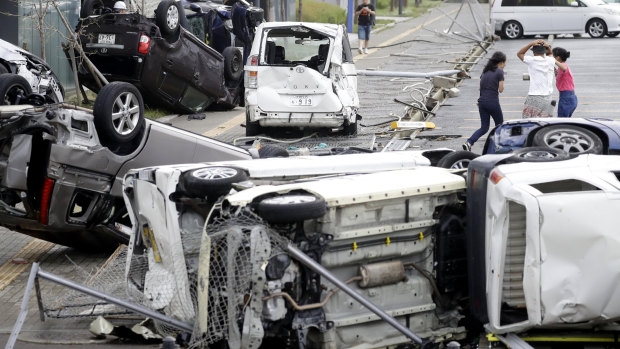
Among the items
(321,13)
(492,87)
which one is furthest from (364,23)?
(492,87)

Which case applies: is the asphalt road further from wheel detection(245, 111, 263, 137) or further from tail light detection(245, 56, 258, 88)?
tail light detection(245, 56, 258, 88)

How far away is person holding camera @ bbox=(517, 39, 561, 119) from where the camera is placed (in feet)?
52.0

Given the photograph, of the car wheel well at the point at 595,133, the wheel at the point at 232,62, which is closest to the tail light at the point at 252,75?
the wheel at the point at 232,62

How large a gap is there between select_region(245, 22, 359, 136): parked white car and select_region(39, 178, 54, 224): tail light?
7191mm

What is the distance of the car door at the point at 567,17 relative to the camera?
3553 cm

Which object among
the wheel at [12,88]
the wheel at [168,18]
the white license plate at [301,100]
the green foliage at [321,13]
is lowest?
the white license plate at [301,100]

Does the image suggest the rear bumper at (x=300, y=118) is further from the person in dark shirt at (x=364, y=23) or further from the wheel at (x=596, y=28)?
the wheel at (x=596, y=28)

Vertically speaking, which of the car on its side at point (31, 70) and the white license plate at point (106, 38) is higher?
the white license plate at point (106, 38)

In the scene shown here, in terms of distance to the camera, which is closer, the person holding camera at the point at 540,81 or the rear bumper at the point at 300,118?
the person holding camera at the point at 540,81

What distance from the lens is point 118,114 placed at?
1077 centimetres

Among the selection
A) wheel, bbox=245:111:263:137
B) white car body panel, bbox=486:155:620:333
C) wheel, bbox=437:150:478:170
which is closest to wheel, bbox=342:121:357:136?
wheel, bbox=245:111:263:137

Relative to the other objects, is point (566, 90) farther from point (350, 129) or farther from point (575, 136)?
point (575, 136)

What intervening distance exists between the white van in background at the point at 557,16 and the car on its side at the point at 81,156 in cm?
2641

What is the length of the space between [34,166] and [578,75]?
18807 mm
